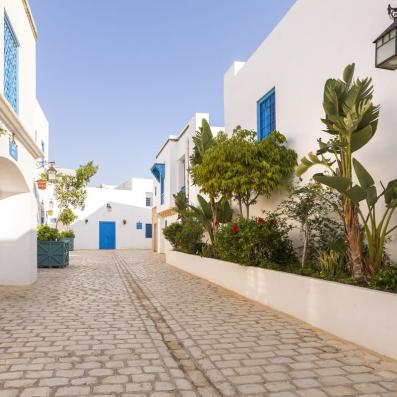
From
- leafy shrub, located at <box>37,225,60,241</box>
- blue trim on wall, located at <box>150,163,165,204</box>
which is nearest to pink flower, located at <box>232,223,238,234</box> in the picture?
leafy shrub, located at <box>37,225,60,241</box>

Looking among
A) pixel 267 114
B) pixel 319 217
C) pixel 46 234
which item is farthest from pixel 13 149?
pixel 46 234

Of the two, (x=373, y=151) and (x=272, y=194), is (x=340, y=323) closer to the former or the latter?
(x=373, y=151)

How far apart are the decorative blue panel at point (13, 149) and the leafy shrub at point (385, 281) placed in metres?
7.14

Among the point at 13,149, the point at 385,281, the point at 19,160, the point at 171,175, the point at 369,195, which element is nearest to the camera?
the point at 385,281

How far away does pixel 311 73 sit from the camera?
Answer: 8.55 m

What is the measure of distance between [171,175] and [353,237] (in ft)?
54.8

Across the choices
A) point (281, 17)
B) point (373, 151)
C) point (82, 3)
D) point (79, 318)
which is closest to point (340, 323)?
point (373, 151)

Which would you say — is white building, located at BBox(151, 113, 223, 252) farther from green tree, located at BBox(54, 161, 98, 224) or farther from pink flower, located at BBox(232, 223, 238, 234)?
pink flower, located at BBox(232, 223, 238, 234)

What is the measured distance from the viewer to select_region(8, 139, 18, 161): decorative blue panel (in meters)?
8.36

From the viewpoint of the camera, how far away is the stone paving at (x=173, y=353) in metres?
3.64

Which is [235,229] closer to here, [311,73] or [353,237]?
[353,237]

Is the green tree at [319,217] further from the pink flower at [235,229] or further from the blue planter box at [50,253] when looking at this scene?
the blue planter box at [50,253]

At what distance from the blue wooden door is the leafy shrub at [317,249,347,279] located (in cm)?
2733

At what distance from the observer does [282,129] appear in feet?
31.8
